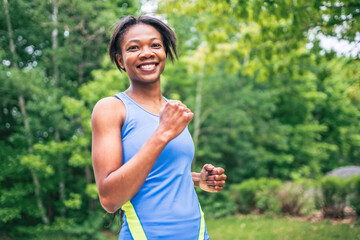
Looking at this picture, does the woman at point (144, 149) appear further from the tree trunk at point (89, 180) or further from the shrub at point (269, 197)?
the shrub at point (269, 197)

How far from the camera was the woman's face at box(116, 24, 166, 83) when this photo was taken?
4.47 ft

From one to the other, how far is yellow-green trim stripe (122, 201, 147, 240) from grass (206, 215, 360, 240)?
665 cm

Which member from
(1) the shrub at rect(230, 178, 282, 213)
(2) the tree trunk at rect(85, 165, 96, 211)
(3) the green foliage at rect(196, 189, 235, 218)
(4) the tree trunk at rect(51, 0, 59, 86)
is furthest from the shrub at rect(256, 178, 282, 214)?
(4) the tree trunk at rect(51, 0, 59, 86)

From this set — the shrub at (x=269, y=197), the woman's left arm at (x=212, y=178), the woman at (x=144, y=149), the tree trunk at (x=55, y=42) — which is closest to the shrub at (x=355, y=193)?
the shrub at (x=269, y=197)

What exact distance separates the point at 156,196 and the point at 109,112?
38 cm

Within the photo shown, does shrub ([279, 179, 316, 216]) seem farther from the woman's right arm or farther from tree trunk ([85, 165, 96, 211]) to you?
the woman's right arm

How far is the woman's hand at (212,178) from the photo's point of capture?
1601 millimetres

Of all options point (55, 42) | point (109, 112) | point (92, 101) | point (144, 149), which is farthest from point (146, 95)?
point (55, 42)

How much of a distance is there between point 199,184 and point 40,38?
9.84 metres

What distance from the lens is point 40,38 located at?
1002 cm

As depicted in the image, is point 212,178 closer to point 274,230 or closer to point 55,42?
point 274,230

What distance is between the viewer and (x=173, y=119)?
116 centimetres

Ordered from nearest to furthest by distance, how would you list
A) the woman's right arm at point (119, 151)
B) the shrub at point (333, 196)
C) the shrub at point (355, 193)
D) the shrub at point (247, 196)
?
the woman's right arm at point (119, 151) < the shrub at point (355, 193) < the shrub at point (333, 196) < the shrub at point (247, 196)

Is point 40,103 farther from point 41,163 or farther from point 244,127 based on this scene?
point 244,127
